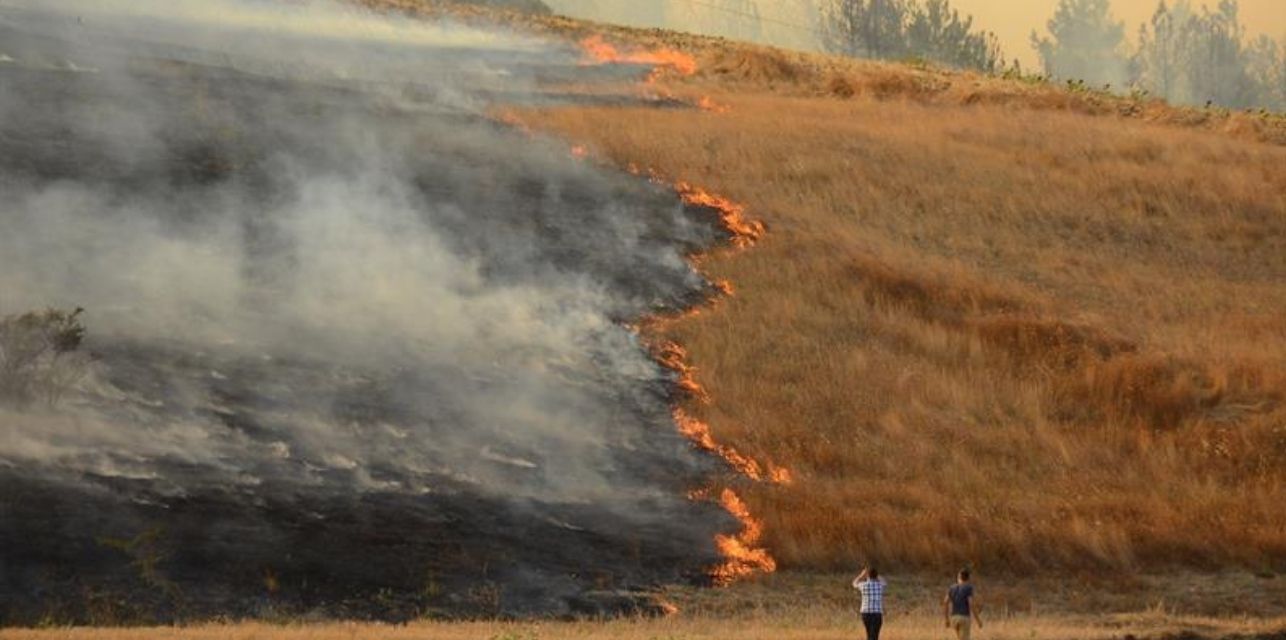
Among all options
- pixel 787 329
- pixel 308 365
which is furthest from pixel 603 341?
pixel 308 365

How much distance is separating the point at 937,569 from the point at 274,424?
1322 cm

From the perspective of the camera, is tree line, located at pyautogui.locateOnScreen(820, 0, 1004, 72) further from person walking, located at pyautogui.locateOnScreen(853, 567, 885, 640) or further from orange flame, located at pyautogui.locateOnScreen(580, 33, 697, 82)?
person walking, located at pyautogui.locateOnScreen(853, 567, 885, 640)

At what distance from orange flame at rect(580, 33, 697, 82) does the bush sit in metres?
44.5

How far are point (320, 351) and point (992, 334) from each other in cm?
1659

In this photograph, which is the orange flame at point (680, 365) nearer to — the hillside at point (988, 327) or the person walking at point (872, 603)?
the hillside at point (988, 327)

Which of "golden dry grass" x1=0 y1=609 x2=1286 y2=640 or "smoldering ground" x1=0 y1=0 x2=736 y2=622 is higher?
"smoldering ground" x1=0 y1=0 x2=736 y2=622

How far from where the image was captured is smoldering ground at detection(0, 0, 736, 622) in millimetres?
34344

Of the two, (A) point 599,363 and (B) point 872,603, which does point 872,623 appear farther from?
(A) point 599,363

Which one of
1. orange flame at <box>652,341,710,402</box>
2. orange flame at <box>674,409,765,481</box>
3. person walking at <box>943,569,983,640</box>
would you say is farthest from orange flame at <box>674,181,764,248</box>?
person walking at <box>943,569,983,640</box>

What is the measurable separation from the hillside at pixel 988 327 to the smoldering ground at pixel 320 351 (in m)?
2.43

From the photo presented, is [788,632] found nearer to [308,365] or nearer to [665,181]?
[308,365]

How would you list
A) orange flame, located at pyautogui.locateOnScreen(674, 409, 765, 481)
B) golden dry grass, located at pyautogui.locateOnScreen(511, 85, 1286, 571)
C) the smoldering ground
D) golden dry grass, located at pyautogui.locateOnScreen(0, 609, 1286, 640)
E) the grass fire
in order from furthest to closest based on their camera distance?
orange flame, located at pyautogui.locateOnScreen(674, 409, 765, 481)
golden dry grass, located at pyautogui.locateOnScreen(511, 85, 1286, 571)
the grass fire
the smoldering ground
golden dry grass, located at pyautogui.locateOnScreen(0, 609, 1286, 640)

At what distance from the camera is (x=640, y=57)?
3506 inches

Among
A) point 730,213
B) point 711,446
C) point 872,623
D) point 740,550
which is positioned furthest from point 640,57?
point 872,623
